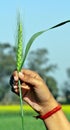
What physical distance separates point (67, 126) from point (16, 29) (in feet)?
1.70

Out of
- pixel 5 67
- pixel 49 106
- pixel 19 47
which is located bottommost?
pixel 5 67

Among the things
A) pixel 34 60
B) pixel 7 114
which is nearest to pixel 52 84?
pixel 34 60

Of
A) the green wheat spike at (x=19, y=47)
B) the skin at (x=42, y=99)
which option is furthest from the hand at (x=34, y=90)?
the green wheat spike at (x=19, y=47)

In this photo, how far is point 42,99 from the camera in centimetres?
200

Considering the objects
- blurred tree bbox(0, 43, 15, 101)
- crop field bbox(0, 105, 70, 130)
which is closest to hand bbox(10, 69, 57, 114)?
crop field bbox(0, 105, 70, 130)

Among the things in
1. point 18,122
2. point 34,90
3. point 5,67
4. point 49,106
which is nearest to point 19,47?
point 34,90

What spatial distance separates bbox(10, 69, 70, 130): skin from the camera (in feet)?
6.33

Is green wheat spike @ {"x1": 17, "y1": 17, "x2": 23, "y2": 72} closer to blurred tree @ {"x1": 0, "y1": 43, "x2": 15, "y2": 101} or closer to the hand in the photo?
the hand

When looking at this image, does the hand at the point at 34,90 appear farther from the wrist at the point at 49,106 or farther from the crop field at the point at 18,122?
the crop field at the point at 18,122

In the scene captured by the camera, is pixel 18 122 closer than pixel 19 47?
No

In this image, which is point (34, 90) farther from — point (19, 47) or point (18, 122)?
point (18, 122)

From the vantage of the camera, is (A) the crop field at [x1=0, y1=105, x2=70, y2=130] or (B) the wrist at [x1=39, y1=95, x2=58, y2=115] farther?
(A) the crop field at [x1=0, y1=105, x2=70, y2=130]

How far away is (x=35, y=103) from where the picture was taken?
205 cm

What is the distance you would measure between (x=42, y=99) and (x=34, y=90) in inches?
2.6
